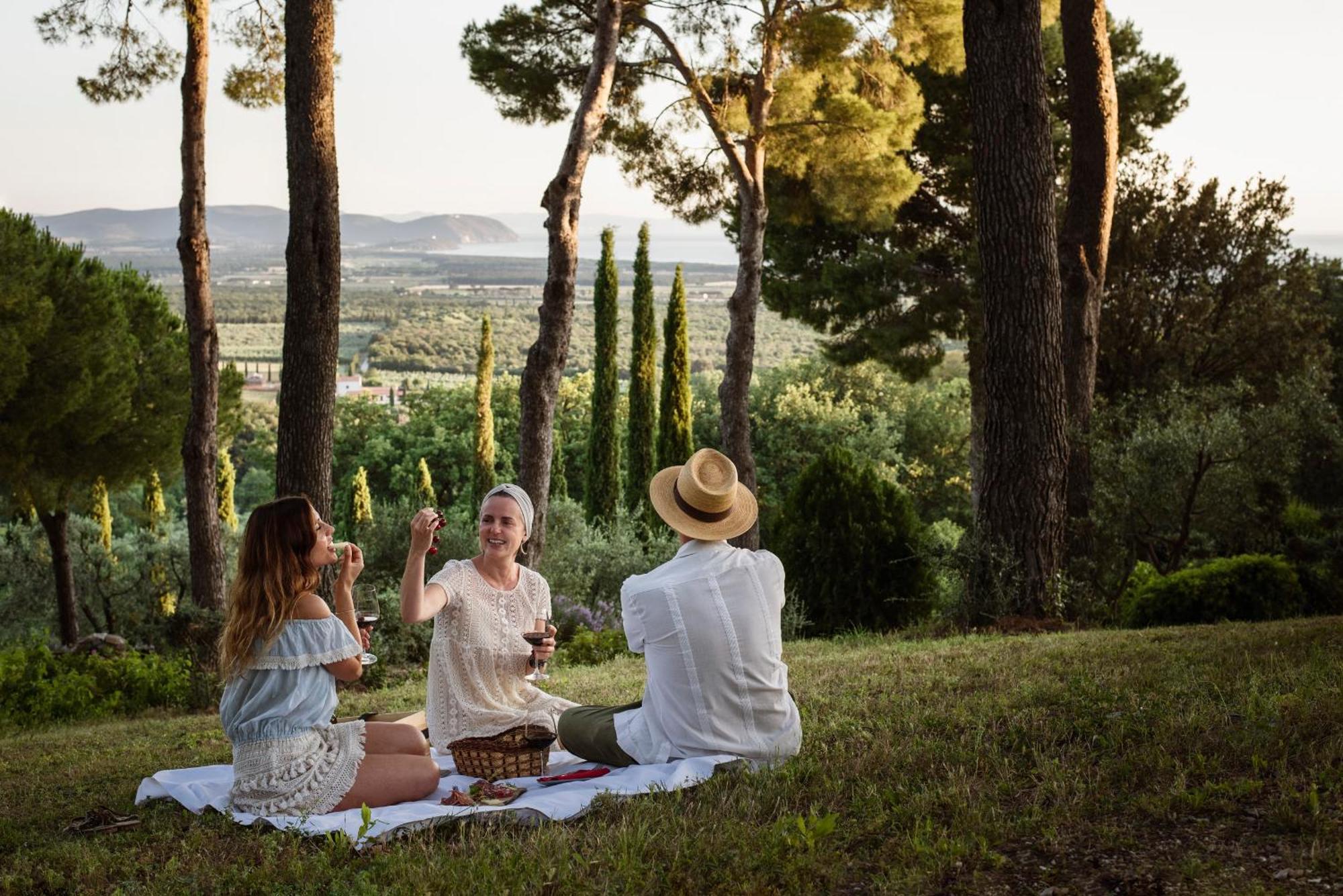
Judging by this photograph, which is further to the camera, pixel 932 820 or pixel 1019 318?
pixel 1019 318

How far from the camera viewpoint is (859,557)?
1163cm

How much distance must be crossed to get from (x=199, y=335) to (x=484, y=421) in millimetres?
21680

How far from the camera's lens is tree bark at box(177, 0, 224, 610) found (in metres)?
12.3

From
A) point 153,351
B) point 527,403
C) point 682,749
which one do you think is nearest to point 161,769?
point 682,749

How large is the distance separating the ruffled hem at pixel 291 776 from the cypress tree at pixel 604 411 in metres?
24.3

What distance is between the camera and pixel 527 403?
1138 cm

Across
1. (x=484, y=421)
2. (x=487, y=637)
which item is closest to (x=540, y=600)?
(x=487, y=637)

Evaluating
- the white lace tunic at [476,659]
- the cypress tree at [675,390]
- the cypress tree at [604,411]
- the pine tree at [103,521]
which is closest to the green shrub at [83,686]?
the white lace tunic at [476,659]

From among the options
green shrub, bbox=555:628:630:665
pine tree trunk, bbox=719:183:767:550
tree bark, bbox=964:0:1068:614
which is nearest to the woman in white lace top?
green shrub, bbox=555:628:630:665

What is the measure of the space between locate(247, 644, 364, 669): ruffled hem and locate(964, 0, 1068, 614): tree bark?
6.25m

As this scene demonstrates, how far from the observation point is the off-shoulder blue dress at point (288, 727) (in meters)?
4.23

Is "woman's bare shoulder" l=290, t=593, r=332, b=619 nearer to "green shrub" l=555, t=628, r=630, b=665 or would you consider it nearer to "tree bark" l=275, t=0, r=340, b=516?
"tree bark" l=275, t=0, r=340, b=516

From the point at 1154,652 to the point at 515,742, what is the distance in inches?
136

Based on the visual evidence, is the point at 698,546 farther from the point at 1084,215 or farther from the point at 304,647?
the point at 1084,215
